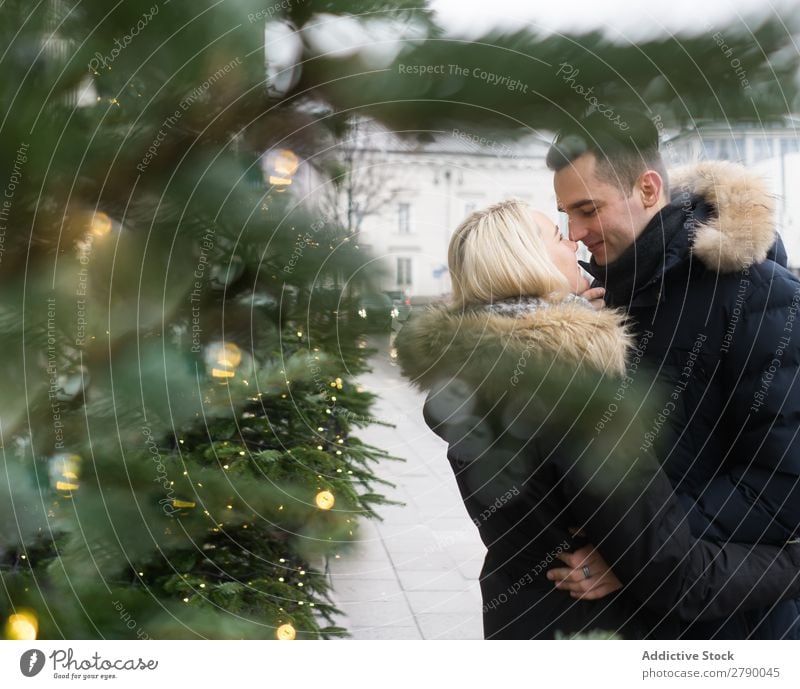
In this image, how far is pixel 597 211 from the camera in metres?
0.85

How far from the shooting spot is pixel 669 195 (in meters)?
0.85

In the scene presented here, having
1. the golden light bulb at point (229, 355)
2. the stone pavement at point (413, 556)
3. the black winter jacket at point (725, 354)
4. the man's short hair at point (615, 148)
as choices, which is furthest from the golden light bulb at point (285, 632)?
the man's short hair at point (615, 148)

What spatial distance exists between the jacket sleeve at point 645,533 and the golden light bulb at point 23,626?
531 millimetres

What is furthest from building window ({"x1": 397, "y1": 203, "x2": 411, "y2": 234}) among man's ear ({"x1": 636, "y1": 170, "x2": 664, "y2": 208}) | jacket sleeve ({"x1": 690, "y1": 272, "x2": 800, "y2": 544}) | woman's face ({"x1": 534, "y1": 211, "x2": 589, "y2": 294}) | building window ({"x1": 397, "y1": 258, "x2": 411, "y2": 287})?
jacket sleeve ({"x1": 690, "y1": 272, "x2": 800, "y2": 544})

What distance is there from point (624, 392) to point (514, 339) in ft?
0.54

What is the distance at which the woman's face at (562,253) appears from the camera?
0.79 meters

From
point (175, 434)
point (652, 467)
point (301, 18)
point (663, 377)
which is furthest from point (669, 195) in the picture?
point (175, 434)

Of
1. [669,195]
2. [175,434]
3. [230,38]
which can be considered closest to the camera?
[230,38]

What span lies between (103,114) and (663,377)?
60 centimetres

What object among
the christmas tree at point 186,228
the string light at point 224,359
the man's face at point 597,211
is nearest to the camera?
the christmas tree at point 186,228

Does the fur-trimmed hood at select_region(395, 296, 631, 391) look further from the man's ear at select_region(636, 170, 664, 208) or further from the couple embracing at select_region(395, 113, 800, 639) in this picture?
the man's ear at select_region(636, 170, 664, 208)

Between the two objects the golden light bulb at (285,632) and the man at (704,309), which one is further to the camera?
the golden light bulb at (285,632)

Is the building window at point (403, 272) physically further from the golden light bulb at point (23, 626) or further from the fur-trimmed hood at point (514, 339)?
the golden light bulb at point (23, 626)
